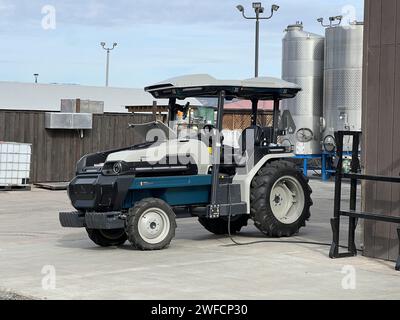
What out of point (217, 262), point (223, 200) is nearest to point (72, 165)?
point (223, 200)

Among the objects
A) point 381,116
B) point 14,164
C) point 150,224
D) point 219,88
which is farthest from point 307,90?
point 150,224

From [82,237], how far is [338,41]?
16032 mm

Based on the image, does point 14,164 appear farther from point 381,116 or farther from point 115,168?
point 381,116

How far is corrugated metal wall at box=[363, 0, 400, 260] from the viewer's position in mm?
10875

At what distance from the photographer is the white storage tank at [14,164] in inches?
914

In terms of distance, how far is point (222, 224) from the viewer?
1384cm

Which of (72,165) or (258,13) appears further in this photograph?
(258,13)

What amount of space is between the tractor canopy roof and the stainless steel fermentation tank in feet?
48.1

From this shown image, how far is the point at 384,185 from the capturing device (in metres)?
11.0

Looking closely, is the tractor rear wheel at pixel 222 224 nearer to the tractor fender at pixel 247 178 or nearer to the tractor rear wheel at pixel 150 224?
the tractor fender at pixel 247 178

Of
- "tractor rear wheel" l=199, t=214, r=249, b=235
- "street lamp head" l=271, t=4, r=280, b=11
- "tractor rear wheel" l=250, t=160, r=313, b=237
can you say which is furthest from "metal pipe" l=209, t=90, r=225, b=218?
"street lamp head" l=271, t=4, r=280, b=11

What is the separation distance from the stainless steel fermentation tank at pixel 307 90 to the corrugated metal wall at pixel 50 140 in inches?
268

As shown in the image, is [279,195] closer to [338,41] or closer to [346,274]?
[346,274]

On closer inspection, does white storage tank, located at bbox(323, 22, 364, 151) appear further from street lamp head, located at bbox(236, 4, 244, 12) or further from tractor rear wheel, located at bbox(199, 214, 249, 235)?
tractor rear wheel, located at bbox(199, 214, 249, 235)
